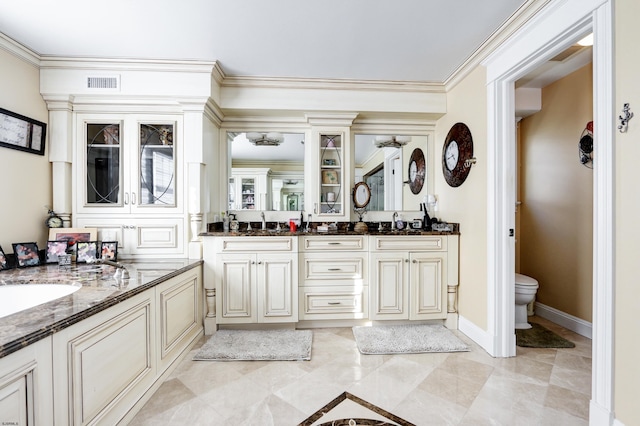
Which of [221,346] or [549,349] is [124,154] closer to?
[221,346]

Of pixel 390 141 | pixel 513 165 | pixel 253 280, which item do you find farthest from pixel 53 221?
pixel 513 165

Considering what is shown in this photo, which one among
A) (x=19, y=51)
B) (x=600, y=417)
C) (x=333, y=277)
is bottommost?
(x=600, y=417)

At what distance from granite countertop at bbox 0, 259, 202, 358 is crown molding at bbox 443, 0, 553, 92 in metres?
3.04

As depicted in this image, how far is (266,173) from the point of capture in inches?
125

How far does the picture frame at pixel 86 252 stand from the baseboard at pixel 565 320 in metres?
4.42

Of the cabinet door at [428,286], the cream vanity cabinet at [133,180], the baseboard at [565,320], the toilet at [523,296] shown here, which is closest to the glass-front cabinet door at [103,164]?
the cream vanity cabinet at [133,180]

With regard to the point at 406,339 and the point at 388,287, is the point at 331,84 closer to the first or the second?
the point at 388,287

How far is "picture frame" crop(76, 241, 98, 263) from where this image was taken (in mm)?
2328

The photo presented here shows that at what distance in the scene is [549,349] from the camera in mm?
2244

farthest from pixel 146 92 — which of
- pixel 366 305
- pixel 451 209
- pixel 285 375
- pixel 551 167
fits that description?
pixel 551 167

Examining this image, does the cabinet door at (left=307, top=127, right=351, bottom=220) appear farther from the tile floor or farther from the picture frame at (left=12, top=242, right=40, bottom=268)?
the picture frame at (left=12, top=242, right=40, bottom=268)

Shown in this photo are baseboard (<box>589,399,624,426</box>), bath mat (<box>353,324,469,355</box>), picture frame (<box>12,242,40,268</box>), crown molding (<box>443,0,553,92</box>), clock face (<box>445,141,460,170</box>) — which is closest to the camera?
baseboard (<box>589,399,624,426</box>)

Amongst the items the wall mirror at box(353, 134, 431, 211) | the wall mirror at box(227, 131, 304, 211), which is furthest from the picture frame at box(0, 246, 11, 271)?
the wall mirror at box(353, 134, 431, 211)

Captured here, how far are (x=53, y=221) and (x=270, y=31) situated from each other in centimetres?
250
